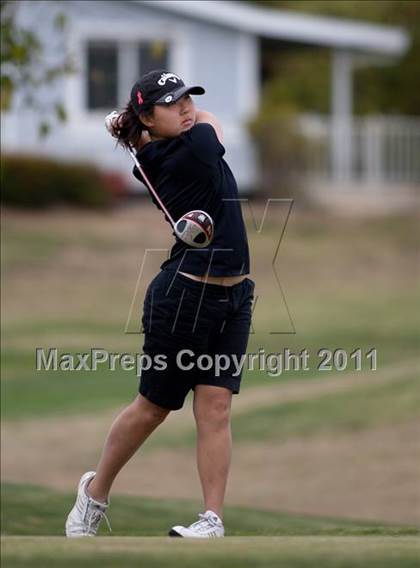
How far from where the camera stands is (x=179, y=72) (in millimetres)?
30781

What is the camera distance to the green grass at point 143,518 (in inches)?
311

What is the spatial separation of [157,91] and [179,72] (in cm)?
2468

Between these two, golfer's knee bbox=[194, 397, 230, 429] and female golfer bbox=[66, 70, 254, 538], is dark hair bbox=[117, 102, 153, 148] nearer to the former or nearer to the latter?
female golfer bbox=[66, 70, 254, 538]

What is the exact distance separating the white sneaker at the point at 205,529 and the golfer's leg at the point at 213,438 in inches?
2.2

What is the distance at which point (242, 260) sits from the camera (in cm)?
636

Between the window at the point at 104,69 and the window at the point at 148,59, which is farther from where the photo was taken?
the window at the point at 104,69

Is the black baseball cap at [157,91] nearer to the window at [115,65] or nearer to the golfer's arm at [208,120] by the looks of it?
the golfer's arm at [208,120]

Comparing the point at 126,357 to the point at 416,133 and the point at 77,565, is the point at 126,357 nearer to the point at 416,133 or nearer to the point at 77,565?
the point at 77,565

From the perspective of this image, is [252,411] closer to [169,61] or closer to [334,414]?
[334,414]

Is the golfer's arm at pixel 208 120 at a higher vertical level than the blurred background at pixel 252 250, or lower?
higher

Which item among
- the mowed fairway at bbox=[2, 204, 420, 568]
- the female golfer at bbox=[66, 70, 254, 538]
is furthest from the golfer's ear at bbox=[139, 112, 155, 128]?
the mowed fairway at bbox=[2, 204, 420, 568]

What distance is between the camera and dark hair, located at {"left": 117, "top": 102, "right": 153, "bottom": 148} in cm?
649

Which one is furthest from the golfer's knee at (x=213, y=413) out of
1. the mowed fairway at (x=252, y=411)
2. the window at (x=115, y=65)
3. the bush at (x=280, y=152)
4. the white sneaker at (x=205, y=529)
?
the window at (x=115, y=65)

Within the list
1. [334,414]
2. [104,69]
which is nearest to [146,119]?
[334,414]
